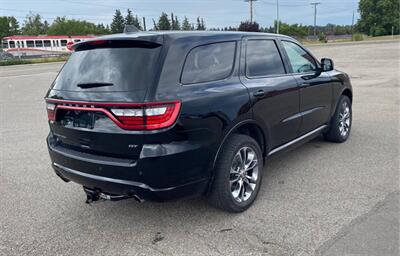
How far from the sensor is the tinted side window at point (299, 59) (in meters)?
4.63

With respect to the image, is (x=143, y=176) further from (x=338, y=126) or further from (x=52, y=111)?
(x=338, y=126)

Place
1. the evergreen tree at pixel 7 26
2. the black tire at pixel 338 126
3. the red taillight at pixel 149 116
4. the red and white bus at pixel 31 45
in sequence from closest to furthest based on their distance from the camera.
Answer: the red taillight at pixel 149 116 < the black tire at pixel 338 126 < the red and white bus at pixel 31 45 < the evergreen tree at pixel 7 26

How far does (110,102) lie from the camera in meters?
2.90

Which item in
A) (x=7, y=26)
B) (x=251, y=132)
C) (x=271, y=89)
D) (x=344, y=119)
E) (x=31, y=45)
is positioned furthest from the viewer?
(x=7, y=26)

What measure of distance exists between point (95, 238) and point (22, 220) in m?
0.94

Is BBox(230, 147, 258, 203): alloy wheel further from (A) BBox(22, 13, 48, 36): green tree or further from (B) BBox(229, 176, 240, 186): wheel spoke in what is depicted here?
(A) BBox(22, 13, 48, 36): green tree

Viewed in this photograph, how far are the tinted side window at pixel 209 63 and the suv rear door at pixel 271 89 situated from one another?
0.21m

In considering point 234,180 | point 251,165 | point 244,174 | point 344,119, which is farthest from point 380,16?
point 234,180

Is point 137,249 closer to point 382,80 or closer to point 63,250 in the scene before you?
point 63,250

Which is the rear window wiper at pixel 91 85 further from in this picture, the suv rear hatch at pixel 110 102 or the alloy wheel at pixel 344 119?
the alloy wheel at pixel 344 119

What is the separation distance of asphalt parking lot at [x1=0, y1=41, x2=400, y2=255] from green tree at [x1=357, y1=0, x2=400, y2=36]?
305 ft

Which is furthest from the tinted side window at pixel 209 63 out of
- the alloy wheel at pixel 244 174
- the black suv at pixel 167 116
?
the alloy wheel at pixel 244 174

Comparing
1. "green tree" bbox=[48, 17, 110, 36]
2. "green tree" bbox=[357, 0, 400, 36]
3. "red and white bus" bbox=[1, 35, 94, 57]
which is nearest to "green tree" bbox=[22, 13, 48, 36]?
"green tree" bbox=[48, 17, 110, 36]

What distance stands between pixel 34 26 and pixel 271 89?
117137mm
